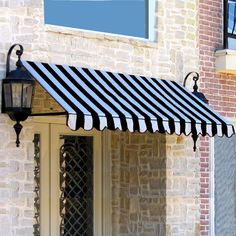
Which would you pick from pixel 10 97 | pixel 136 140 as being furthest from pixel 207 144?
pixel 10 97

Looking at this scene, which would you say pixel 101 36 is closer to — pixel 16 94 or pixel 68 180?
pixel 16 94

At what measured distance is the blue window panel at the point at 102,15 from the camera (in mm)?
10875

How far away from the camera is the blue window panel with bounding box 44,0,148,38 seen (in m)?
10.9

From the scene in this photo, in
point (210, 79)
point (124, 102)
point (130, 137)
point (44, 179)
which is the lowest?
point (44, 179)

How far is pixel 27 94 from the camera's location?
386 inches

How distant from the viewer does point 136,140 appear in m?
12.6

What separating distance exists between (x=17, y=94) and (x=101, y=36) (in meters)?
1.89

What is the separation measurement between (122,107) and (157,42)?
2.21 m

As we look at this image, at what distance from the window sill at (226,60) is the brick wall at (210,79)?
86mm

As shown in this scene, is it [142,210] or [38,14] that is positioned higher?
[38,14]

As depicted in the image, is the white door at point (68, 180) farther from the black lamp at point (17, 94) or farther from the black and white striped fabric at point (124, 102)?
the black lamp at point (17, 94)

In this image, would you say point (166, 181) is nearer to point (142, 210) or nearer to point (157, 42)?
point (142, 210)

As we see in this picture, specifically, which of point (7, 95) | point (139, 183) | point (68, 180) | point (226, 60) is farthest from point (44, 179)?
point (226, 60)

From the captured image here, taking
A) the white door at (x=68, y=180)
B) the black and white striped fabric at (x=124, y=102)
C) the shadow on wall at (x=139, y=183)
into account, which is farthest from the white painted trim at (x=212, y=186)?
the white door at (x=68, y=180)
